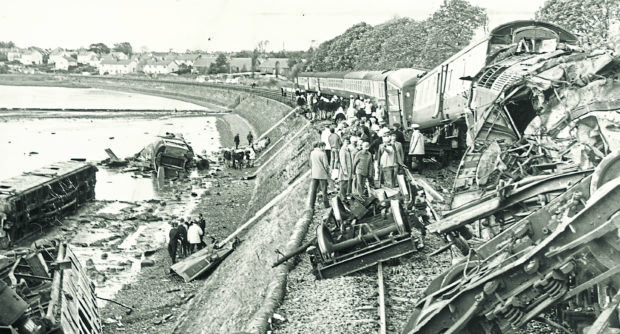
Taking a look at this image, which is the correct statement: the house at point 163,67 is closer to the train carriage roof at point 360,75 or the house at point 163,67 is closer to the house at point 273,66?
the house at point 273,66

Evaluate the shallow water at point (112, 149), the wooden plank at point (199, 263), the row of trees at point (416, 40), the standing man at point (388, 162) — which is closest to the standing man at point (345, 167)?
the standing man at point (388, 162)

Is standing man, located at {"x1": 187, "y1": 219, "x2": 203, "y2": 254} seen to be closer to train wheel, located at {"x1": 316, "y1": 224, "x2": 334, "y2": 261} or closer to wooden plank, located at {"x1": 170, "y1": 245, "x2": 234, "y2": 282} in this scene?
wooden plank, located at {"x1": 170, "y1": 245, "x2": 234, "y2": 282}

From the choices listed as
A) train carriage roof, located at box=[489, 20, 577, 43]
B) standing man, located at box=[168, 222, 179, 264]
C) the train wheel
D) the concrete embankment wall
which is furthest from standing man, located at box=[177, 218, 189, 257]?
train carriage roof, located at box=[489, 20, 577, 43]

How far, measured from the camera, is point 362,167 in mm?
14078

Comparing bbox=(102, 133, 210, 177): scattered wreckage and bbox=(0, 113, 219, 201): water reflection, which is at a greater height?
bbox=(102, 133, 210, 177): scattered wreckage

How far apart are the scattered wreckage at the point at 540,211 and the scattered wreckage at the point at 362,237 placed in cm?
99

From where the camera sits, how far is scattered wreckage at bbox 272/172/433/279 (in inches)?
432

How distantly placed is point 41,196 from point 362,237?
17.8 meters

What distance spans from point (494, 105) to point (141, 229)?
14.2 meters

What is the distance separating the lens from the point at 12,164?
41.2 meters

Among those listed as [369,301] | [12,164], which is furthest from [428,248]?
[12,164]

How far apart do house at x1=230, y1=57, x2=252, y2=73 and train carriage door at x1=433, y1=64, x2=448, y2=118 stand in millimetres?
136994

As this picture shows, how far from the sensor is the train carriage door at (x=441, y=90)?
67.3ft

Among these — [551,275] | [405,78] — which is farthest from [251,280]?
[405,78]
